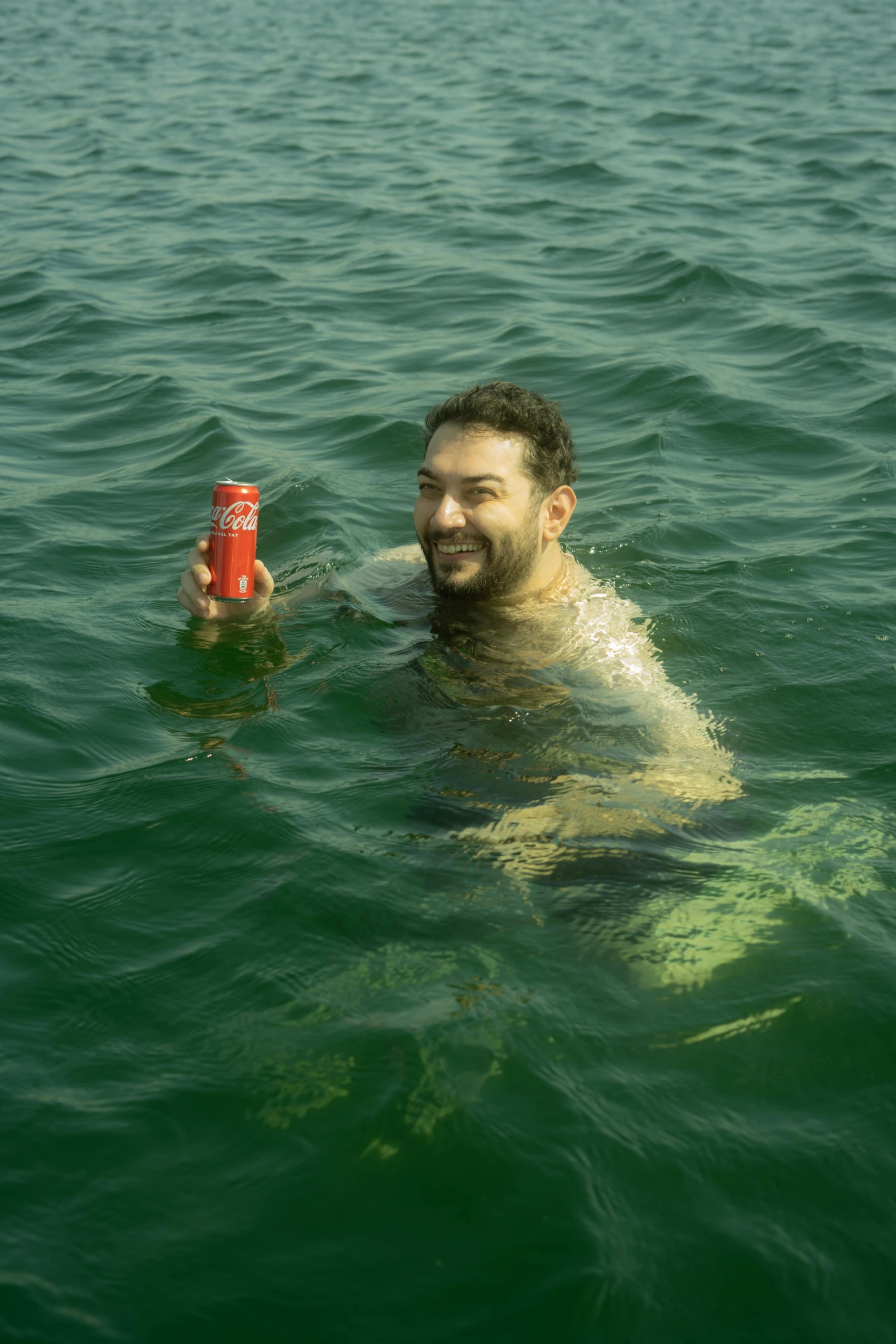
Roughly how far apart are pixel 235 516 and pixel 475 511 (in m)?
0.99

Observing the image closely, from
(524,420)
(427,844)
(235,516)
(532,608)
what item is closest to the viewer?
(427,844)

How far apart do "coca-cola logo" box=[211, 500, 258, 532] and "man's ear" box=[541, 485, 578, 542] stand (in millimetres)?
1302

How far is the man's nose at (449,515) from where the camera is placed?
204 inches

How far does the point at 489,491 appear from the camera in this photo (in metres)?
5.27

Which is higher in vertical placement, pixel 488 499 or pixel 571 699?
pixel 488 499

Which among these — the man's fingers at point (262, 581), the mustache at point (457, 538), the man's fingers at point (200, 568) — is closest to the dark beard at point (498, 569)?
the mustache at point (457, 538)

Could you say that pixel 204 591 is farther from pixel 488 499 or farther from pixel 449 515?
pixel 488 499

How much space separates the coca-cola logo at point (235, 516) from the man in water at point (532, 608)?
0.12 metres

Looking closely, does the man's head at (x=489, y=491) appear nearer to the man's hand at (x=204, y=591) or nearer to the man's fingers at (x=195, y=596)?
the man's hand at (x=204, y=591)

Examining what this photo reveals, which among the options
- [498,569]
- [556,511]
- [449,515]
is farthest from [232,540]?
[556,511]

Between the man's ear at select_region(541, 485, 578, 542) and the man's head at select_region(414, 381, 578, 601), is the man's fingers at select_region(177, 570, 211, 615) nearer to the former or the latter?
the man's head at select_region(414, 381, 578, 601)

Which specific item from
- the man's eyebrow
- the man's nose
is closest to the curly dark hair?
the man's eyebrow

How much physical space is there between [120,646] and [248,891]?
2.04m

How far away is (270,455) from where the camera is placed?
795 cm
